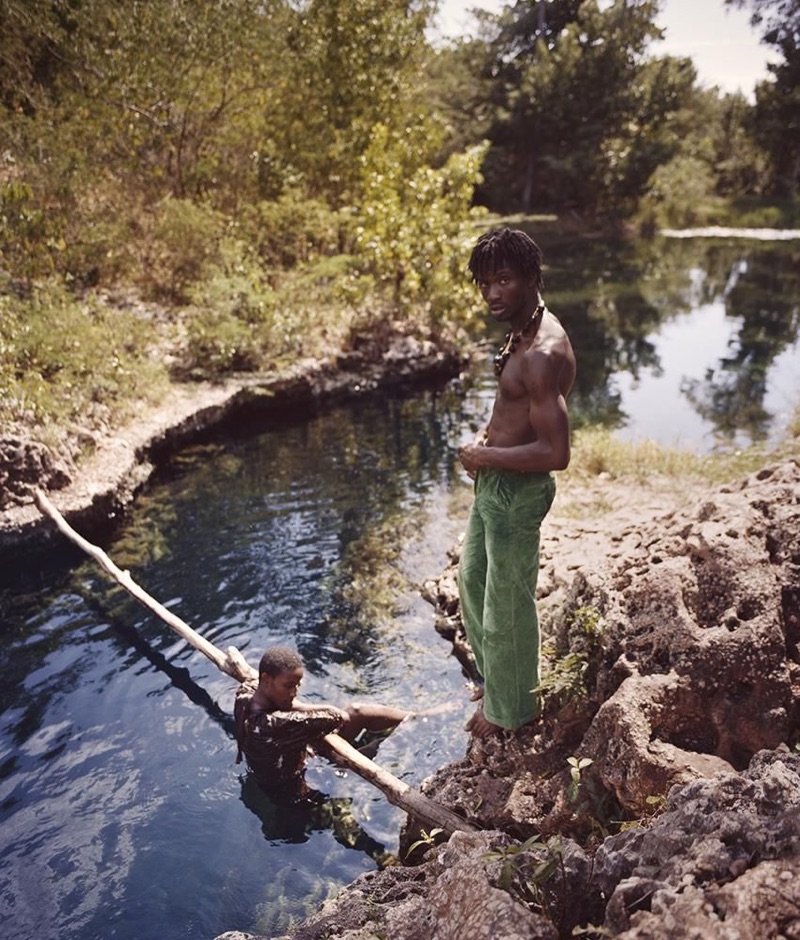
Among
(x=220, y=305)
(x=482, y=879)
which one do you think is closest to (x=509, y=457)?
(x=482, y=879)

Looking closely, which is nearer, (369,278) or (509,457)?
(509,457)

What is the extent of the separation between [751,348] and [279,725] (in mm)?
14705

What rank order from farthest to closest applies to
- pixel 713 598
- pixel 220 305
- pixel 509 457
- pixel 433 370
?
pixel 433 370 < pixel 220 305 < pixel 713 598 < pixel 509 457

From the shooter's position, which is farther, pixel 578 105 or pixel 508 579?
pixel 578 105

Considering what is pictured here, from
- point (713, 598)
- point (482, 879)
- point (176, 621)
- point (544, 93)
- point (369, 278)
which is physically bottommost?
point (176, 621)

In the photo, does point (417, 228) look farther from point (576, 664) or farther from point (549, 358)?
point (576, 664)

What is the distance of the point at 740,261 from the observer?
28156mm

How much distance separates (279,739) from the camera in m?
4.09

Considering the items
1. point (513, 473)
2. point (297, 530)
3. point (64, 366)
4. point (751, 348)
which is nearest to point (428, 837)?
point (513, 473)

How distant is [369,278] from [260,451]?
4.54 m

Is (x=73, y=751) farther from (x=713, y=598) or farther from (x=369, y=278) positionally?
(x=369, y=278)

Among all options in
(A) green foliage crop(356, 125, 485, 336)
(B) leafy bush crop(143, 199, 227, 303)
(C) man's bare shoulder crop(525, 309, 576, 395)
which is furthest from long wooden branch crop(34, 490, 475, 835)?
(A) green foliage crop(356, 125, 485, 336)

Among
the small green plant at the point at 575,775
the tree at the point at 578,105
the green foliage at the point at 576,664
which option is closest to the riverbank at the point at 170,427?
the green foliage at the point at 576,664

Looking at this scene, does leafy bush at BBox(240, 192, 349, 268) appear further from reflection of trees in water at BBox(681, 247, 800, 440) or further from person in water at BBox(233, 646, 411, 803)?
person in water at BBox(233, 646, 411, 803)
